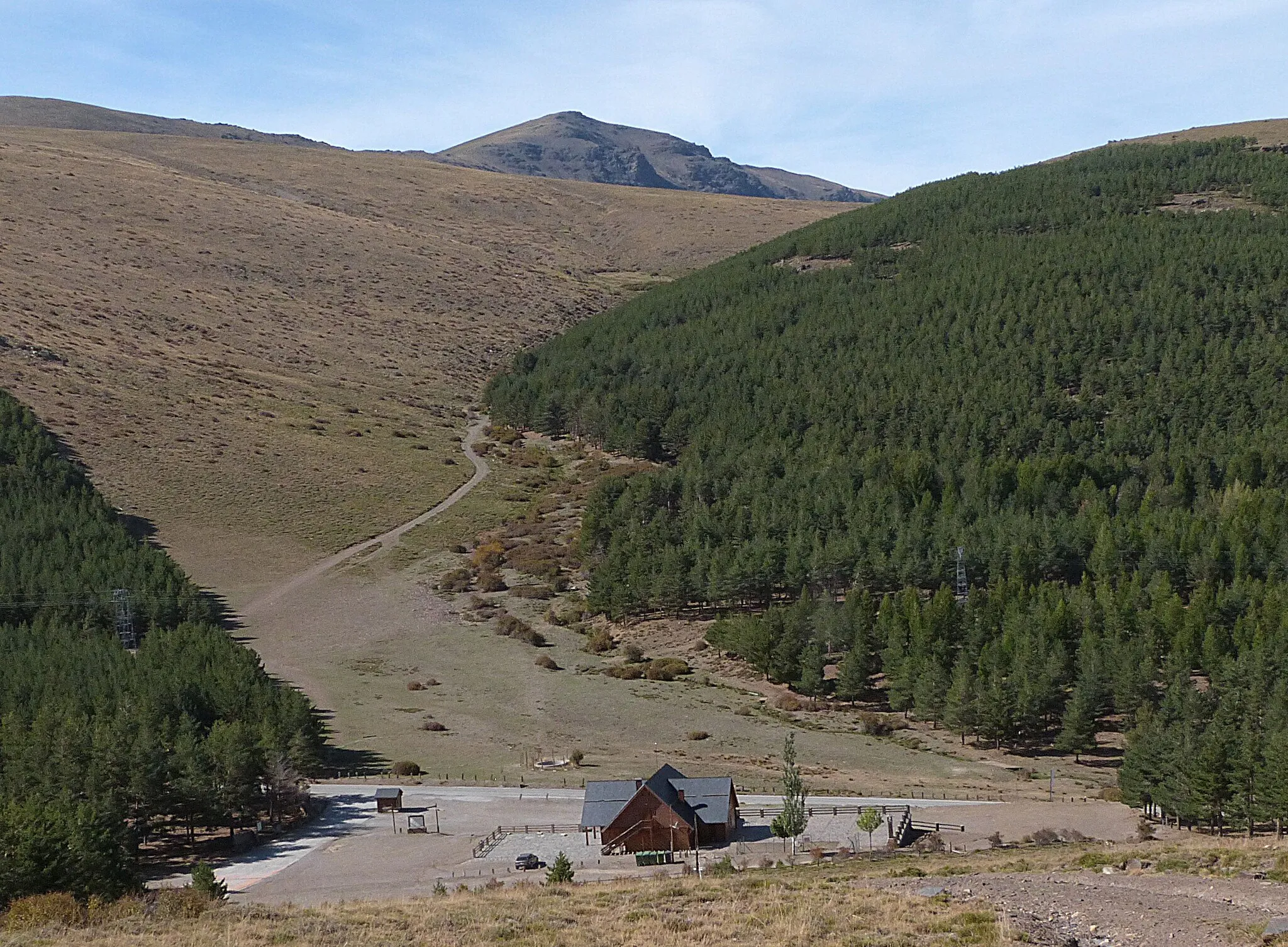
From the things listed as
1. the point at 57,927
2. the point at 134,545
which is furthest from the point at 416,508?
the point at 57,927

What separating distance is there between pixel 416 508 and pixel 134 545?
35121mm

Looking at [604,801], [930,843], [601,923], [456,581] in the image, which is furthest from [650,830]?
[456,581]

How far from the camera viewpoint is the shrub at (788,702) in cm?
8312

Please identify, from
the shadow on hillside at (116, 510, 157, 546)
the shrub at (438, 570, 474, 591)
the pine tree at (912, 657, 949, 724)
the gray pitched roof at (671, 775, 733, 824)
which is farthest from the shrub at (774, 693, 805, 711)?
the shadow on hillside at (116, 510, 157, 546)

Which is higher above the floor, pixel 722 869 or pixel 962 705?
pixel 722 869

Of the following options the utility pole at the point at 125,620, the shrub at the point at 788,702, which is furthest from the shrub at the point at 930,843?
the utility pole at the point at 125,620

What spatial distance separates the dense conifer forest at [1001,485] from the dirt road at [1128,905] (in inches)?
924

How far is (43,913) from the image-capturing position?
2834cm

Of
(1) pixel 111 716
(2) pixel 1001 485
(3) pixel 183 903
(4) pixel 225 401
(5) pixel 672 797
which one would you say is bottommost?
(5) pixel 672 797

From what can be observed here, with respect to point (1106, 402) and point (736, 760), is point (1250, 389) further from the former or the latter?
point (736, 760)

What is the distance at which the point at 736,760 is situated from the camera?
70.8 meters

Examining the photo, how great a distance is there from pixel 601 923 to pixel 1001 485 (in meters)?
97.2

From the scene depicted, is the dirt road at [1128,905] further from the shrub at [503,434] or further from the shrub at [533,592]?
the shrub at [503,434]

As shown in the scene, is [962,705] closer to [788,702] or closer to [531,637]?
[788,702]
